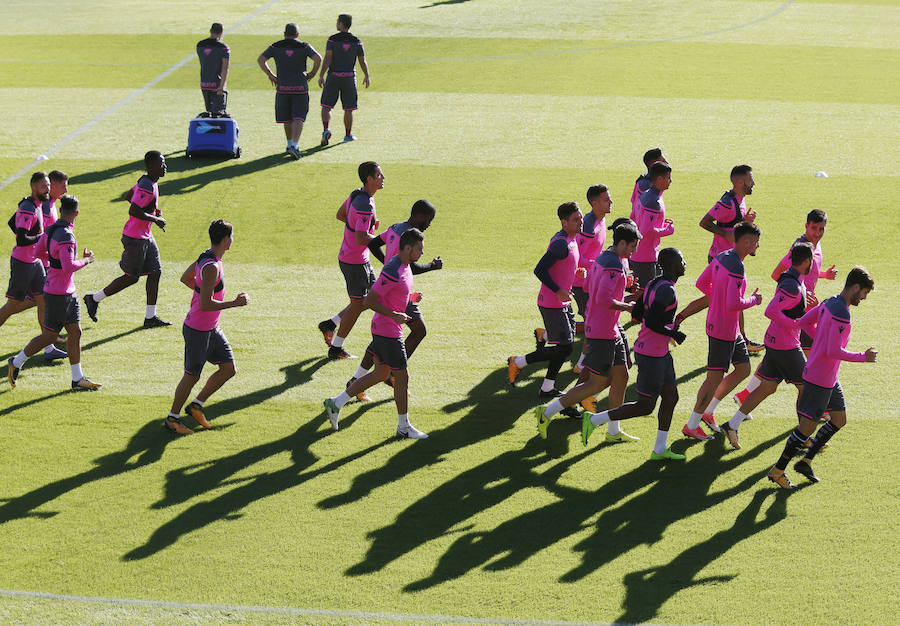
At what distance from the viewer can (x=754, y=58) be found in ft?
90.0

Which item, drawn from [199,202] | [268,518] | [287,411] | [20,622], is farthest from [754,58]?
[20,622]

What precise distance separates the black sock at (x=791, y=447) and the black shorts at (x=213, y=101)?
15605mm

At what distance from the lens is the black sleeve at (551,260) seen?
10445 millimetres

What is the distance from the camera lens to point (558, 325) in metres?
10.7

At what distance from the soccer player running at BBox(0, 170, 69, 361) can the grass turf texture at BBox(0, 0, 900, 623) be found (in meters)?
0.72

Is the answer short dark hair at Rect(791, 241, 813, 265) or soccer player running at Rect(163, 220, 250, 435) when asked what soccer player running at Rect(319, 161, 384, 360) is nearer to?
soccer player running at Rect(163, 220, 250, 435)

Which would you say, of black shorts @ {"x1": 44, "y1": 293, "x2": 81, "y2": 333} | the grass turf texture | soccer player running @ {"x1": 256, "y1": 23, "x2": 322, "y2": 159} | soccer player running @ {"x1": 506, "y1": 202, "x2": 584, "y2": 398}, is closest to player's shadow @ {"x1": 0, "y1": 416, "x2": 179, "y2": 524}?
the grass turf texture

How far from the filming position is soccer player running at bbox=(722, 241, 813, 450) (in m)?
9.34

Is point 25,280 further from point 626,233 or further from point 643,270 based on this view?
point 643,270

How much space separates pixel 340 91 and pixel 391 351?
12.2 meters

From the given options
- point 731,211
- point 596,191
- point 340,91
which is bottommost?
point 731,211

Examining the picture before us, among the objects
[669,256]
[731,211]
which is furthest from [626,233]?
[731,211]

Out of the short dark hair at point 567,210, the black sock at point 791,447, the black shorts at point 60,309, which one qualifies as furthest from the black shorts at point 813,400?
the black shorts at point 60,309

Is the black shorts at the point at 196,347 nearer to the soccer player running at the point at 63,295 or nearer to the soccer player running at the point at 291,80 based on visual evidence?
the soccer player running at the point at 63,295
